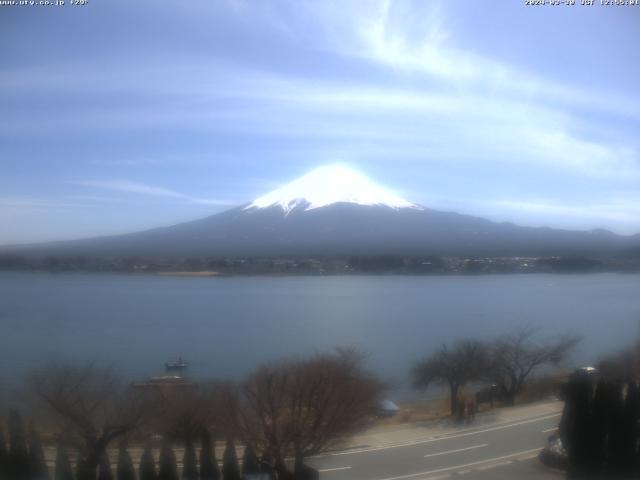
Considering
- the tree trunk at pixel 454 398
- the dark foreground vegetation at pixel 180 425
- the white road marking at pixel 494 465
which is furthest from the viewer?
the tree trunk at pixel 454 398

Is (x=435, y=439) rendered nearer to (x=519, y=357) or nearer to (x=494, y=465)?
(x=494, y=465)

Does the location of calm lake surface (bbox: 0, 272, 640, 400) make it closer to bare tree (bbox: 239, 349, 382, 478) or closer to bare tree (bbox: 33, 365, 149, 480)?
bare tree (bbox: 33, 365, 149, 480)

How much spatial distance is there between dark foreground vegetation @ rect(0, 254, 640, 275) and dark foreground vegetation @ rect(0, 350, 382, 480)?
2.98m

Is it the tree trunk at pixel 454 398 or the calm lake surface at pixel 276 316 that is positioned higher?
the calm lake surface at pixel 276 316

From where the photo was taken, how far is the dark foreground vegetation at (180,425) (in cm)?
333

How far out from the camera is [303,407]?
3.60 metres

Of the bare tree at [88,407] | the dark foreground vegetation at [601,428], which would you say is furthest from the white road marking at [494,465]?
the bare tree at [88,407]

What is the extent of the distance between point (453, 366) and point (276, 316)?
2.17 meters

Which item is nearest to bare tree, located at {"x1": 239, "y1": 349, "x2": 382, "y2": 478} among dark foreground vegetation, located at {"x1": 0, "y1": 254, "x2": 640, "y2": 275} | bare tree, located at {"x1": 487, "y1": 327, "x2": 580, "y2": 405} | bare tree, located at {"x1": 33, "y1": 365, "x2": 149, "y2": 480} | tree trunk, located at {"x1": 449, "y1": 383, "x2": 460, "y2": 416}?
bare tree, located at {"x1": 33, "y1": 365, "x2": 149, "y2": 480}

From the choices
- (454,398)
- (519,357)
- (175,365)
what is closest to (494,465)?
(454,398)

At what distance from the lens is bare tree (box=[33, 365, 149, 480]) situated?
11.1 feet

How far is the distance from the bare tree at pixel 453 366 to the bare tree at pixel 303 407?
1.12 meters

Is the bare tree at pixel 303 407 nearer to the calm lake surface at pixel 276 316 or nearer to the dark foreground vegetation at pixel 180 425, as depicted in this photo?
the dark foreground vegetation at pixel 180 425

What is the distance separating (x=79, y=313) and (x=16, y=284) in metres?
0.78
